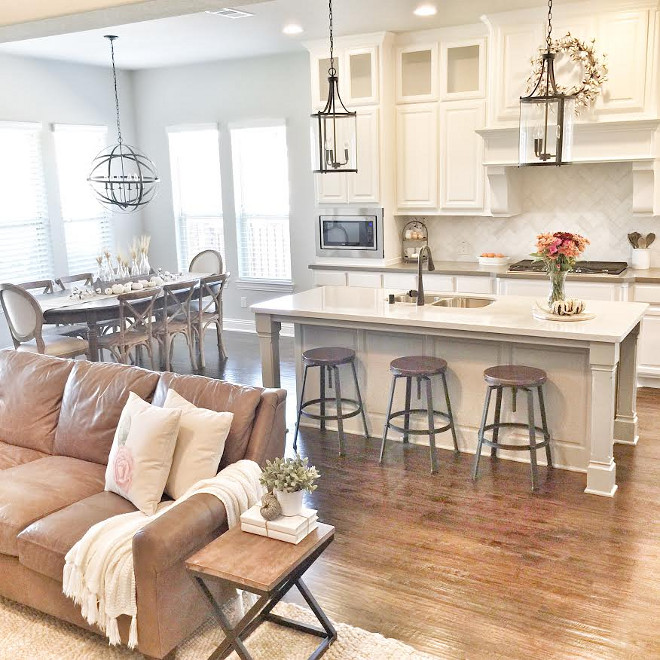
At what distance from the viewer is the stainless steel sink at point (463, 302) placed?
511cm

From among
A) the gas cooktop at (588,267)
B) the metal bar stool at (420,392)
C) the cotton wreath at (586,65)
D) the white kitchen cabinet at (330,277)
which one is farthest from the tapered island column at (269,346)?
the cotton wreath at (586,65)

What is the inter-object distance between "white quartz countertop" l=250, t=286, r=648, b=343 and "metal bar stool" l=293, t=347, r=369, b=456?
0.24 metres

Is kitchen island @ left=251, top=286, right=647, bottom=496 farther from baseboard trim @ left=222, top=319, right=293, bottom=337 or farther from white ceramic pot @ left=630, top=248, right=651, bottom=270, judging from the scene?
baseboard trim @ left=222, top=319, right=293, bottom=337

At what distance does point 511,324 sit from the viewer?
4297 millimetres

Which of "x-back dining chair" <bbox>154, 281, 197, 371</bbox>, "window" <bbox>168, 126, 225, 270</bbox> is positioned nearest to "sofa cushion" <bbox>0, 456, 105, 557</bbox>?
"x-back dining chair" <bbox>154, 281, 197, 371</bbox>

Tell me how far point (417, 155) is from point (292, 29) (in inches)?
61.6

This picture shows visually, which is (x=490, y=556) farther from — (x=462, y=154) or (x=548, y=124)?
(x=462, y=154)

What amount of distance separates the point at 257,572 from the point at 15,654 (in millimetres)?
1134

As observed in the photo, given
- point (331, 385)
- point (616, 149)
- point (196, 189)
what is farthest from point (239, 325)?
point (616, 149)

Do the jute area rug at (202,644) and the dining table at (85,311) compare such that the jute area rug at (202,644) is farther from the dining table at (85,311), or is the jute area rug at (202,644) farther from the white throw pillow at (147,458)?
the dining table at (85,311)

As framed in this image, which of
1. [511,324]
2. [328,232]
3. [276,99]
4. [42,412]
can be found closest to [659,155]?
[511,324]

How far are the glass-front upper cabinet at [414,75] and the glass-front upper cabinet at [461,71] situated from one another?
0.13 metres

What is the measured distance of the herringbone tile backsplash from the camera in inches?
253

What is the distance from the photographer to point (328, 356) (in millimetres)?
4891
